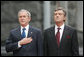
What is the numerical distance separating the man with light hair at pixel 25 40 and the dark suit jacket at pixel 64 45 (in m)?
0.13

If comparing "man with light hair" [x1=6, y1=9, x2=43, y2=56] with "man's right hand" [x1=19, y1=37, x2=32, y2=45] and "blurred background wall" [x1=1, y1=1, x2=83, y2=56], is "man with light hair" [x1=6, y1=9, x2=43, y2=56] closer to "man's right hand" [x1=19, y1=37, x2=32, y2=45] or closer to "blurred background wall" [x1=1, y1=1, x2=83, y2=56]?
"man's right hand" [x1=19, y1=37, x2=32, y2=45]

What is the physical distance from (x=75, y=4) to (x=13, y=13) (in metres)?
1.60

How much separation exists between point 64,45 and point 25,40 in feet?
1.81

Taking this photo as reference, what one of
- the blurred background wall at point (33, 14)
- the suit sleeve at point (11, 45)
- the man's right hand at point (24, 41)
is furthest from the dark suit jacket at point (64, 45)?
the blurred background wall at point (33, 14)

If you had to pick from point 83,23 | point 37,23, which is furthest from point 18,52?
point 37,23

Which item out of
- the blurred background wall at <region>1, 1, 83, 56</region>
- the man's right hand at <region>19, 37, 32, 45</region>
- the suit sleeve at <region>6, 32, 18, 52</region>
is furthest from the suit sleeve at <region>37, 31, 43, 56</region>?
the blurred background wall at <region>1, 1, 83, 56</region>

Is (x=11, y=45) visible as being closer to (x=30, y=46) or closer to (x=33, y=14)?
(x=30, y=46)

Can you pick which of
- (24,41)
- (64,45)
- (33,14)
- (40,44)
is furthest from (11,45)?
(33,14)

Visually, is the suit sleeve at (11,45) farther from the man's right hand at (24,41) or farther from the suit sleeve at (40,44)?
the suit sleeve at (40,44)

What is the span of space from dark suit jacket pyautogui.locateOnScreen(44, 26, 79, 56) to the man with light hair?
125 mm

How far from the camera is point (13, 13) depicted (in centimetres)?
753

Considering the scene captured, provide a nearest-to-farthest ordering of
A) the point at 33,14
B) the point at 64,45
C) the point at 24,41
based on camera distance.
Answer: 1. the point at 24,41
2. the point at 64,45
3. the point at 33,14

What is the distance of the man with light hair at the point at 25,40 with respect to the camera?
4.49m

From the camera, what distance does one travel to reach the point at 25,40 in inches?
177
